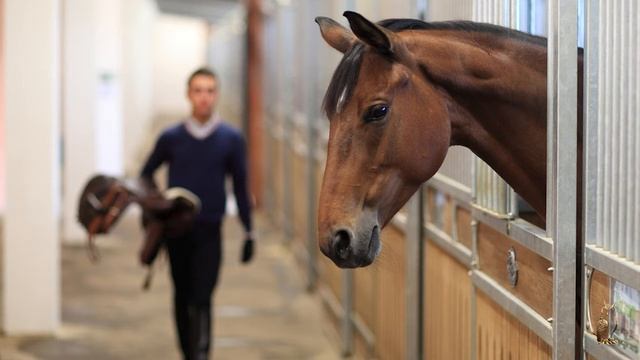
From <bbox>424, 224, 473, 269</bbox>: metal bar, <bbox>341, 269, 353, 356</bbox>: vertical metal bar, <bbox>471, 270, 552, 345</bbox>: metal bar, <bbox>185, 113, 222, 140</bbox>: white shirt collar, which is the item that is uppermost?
<bbox>185, 113, 222, 140</bbox>: white shirt collar

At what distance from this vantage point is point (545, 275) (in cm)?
259

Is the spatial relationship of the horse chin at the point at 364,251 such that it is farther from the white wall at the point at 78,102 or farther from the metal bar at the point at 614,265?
the white wall at the point at 78,102

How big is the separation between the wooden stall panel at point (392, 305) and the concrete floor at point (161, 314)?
0.99 meters

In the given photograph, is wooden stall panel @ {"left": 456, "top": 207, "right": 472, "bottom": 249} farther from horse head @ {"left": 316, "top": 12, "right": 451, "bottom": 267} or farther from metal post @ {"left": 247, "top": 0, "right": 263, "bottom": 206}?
metal post @ {"left": 247, "top": 0, "right": 263, "bottom": 206}

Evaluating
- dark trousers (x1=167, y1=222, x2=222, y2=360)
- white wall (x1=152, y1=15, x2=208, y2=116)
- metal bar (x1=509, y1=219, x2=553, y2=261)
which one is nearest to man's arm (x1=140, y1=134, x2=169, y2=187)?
dark trousers (x1=167, y1=222, x2=222, y2=360)

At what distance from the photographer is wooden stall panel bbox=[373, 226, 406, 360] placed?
443 cm

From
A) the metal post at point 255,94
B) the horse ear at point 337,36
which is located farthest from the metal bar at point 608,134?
the metal post at point 255,94

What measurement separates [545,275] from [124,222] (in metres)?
9.29

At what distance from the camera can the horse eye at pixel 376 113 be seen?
238cm

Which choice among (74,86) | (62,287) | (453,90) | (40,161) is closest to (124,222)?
(74,86)

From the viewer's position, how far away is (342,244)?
231cm

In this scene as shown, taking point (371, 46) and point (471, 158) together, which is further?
point (471, 158)

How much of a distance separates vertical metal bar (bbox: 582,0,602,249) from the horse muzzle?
460mm

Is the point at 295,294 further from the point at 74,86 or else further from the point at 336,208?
the point at 336,208
